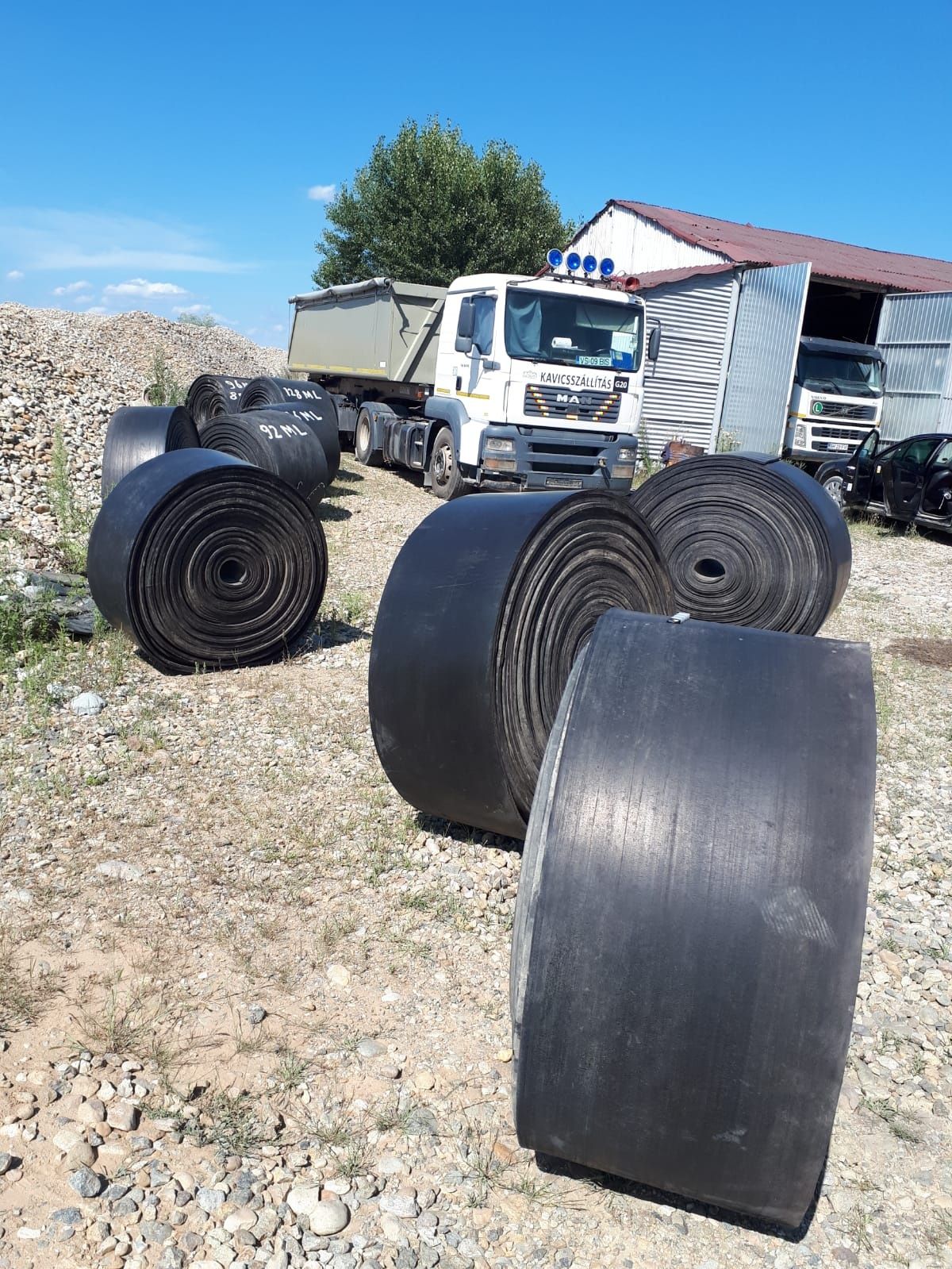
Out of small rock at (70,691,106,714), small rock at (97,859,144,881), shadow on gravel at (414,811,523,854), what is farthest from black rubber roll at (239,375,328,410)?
small rock at (97,859,144,881)

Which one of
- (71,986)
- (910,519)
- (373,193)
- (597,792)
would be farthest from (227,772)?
(373,193)

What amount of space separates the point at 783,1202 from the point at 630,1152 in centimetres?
37

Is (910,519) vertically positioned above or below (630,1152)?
above

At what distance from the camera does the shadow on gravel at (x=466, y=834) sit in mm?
4508

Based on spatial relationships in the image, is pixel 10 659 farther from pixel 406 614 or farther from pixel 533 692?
pixel 533 692

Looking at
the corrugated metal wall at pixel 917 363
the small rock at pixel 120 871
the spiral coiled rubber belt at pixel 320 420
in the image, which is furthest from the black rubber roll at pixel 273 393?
the small rock at pixel 120 871

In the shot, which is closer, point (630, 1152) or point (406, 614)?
point (630, 1152)

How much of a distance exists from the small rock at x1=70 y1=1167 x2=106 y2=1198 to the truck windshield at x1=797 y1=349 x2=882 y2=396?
18.0 meters

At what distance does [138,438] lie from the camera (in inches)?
389

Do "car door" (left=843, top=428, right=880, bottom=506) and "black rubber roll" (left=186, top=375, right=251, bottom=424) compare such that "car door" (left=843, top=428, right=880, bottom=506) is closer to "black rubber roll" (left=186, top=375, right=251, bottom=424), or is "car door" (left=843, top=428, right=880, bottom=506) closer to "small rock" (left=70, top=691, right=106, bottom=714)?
"black rubber roll" (left=186, top=375, right=251, bottom=424)

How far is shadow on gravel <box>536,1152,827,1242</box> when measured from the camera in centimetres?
259

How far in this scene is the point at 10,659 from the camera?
20.3ft

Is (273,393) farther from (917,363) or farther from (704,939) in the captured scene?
(704,939)

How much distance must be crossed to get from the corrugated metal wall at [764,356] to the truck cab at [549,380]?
674 cm
